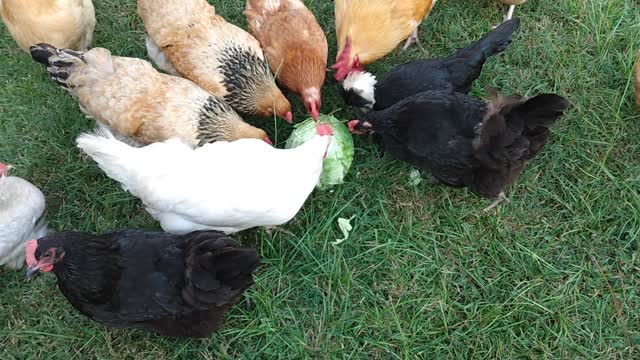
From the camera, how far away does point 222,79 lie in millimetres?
2551

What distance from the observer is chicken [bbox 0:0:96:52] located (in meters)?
2.45

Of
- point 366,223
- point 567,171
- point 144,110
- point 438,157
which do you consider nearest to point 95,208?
point 144,110

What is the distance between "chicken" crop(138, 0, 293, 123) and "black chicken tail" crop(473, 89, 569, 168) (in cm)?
101

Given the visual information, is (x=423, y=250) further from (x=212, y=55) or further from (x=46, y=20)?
(x=46, y=20)

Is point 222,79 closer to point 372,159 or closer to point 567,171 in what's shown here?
point 372,159

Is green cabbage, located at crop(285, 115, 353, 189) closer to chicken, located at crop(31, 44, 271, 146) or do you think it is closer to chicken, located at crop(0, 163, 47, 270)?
chicken, located at crop(31, 44, 271, 146)

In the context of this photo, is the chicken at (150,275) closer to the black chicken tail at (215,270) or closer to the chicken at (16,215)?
the black chicken tail at (215,270)

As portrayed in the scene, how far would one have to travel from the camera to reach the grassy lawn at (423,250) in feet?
7.55

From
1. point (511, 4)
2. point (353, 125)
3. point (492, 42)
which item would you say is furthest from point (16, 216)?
point (511, 4)

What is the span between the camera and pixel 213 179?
215 cm

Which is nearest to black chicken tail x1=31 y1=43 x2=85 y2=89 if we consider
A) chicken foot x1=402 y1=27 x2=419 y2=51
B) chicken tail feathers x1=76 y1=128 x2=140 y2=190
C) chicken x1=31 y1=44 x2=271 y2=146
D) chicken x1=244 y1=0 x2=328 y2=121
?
chicken x1=31 y1=44 x2=271 y2=146

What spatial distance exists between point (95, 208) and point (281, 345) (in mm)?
1223

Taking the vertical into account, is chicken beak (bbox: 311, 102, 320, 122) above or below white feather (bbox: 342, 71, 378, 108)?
below

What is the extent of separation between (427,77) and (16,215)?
6.93 ft
